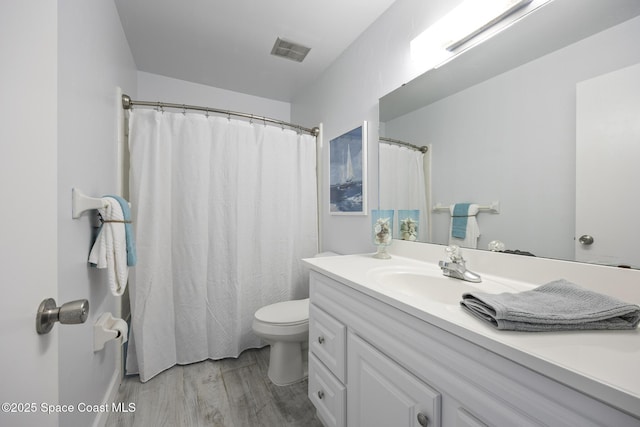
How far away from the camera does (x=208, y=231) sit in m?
1.77

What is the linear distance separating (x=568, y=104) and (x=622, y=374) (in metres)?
0.81

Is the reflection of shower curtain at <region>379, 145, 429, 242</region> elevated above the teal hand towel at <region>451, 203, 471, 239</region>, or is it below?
above

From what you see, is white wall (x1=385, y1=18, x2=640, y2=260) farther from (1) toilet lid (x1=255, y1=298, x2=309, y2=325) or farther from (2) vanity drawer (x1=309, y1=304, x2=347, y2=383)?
(1) toilet lid (x1=255, y1=298, x2=309, y2=325)

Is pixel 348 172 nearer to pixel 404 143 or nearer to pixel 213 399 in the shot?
pixel 404 143

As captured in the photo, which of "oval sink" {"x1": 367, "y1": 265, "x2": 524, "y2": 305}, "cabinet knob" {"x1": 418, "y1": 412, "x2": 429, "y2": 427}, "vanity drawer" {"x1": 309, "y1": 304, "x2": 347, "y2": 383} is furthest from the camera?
"vanity drawer" {"x1": 309, "y1": 304, "x2": 347, "y2": 383}

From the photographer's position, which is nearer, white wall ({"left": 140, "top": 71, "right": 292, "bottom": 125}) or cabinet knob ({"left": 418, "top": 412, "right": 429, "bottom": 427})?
cabinet knob ({"left": 418, "top": 412, "right": 429, "bottom": 427})

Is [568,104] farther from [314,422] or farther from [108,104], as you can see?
[108,104]

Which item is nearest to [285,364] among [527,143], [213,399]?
[213,399]

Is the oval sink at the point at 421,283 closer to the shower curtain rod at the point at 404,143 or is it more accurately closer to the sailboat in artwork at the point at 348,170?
the shower curtain rod at the point at 404,143

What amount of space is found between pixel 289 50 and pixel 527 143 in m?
1.77

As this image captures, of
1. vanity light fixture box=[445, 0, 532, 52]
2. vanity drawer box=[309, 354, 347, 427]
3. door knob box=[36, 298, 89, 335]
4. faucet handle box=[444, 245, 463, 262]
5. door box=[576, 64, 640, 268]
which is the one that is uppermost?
vanity light fixture box=[445, 0, 532, 52]

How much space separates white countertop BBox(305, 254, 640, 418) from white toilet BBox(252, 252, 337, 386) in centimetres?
95

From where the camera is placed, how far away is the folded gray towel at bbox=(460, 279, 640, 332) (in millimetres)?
510

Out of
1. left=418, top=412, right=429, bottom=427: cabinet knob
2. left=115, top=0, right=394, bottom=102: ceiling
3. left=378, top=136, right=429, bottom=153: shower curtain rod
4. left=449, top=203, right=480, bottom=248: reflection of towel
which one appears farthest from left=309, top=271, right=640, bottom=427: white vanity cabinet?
left=115, top=0, right=394, bottom=102: ceiling
